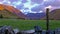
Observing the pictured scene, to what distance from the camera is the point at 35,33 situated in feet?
22.1

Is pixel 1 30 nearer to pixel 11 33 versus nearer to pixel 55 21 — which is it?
pixel 11 33

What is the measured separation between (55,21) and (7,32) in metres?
5.27

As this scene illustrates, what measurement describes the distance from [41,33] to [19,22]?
5364 mm

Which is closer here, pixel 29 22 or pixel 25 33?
pixel 25 33

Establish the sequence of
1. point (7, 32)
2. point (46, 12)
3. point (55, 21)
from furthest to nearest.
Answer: point (55, 21) < point (46, 12) < point (7, 32)

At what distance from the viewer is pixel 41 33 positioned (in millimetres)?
6738

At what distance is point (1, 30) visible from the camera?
6.59 metres

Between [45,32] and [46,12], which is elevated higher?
[46,12]

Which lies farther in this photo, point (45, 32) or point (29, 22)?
point (29, 22)

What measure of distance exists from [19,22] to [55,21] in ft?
7.16

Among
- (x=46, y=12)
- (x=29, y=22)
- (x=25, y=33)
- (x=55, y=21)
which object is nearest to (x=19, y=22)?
(x=29, y=22)

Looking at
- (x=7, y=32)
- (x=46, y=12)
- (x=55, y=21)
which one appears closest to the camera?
(x=7, y=32)

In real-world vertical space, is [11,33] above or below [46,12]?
below

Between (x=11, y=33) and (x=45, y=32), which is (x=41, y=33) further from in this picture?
(x=11, y=33)
